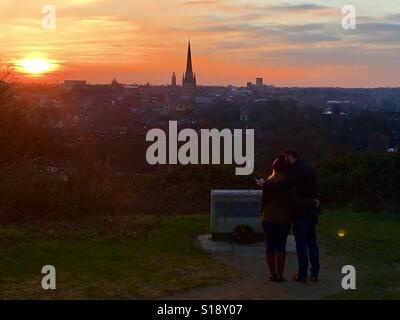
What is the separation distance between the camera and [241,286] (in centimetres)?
860

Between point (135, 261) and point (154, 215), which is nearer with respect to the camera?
point (135, 261)

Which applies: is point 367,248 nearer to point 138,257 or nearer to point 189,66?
point 138,257

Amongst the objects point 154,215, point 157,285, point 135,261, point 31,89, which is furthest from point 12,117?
point 157,285

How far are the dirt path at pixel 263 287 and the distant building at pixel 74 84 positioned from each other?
15859mm

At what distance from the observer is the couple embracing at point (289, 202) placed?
8.55 m

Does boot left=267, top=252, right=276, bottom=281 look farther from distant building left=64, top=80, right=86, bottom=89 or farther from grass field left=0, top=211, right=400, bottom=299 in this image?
distant building left=64, top=80, right=86, bottom=89

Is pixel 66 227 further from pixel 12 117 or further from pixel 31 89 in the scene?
pixel 31 89

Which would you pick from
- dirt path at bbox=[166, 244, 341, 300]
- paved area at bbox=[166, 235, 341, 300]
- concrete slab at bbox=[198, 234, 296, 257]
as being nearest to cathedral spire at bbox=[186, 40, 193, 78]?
concrete slab at bbox=[198, 234, 296, 257]

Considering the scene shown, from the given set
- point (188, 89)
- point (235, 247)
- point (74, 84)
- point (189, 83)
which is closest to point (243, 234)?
point (235, 247)

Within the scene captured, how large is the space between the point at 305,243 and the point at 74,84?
18.0m

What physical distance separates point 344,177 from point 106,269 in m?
11.0

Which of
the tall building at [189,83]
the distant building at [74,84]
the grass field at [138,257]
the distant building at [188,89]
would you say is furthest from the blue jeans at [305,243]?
the distant building at [74,84]

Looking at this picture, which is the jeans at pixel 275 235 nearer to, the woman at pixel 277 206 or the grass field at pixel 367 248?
the woman at pixel 277 206

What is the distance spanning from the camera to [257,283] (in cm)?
882
